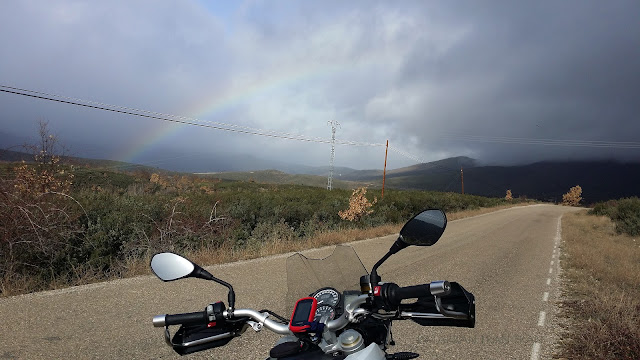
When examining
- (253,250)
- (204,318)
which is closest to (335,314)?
(204,318)

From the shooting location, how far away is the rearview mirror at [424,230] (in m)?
2.11

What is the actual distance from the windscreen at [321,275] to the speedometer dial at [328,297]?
0.52ft

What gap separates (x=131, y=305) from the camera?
5863 millimetres

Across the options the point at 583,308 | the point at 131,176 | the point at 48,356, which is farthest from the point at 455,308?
the point at 131,176

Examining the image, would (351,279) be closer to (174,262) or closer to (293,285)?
(293,285)

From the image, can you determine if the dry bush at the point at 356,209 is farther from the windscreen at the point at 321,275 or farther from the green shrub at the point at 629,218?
the windscreen at the point at 321,275

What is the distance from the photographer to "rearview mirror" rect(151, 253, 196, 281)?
2.01 metres

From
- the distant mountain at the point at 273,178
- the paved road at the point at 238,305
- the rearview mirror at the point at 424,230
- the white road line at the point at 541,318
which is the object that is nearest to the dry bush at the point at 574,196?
the distant mountain at the point at 273,178

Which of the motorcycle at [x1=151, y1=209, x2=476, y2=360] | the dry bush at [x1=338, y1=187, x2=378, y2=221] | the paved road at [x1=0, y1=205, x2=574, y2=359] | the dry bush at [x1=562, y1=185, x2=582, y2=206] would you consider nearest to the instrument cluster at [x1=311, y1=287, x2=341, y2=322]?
the motorcycle at [x1=151, y1=209, x2=476, y2=360]

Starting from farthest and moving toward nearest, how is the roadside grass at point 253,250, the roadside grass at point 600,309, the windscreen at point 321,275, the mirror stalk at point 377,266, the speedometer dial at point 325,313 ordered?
the roadside grass at point 253,250 < the roadside grass at point 600,309 < the windscreen at point 321,275 < the mirror stalk at point 377,266 < the speedometer dial at point 325,313

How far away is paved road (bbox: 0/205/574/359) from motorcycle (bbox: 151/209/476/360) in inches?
103

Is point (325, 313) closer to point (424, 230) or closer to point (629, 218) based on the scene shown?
point (424, 230)

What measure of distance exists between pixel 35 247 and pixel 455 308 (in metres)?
8.28

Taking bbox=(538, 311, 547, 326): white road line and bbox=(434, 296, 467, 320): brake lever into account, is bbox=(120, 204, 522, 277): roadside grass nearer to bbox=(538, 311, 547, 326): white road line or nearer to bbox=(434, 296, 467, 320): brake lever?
bbox=(538, 311, 547, 326): white road line
